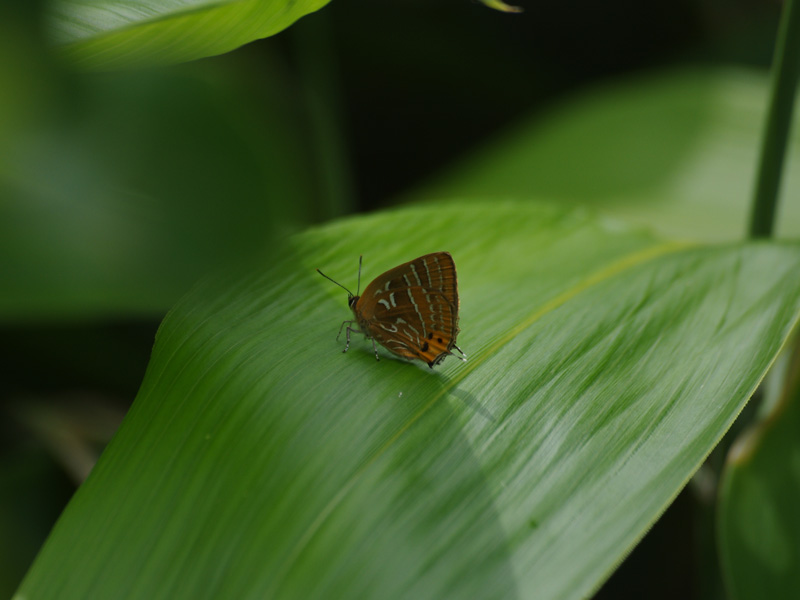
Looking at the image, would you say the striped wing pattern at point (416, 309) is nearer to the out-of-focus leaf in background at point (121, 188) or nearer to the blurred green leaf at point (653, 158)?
the out-of-focus leaf in background at point (121, 188)

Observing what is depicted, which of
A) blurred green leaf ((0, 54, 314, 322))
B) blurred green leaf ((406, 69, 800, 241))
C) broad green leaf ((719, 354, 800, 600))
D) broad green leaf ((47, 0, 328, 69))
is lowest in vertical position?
broad green leaf ((719, 354, 800, 600))

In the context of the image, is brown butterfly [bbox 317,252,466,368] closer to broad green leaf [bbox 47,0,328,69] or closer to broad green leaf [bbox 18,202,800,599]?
broad green leaf [bbox 18,202,800,599]

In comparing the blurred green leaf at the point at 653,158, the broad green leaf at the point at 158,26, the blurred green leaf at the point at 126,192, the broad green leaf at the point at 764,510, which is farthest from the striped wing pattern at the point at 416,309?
the blurred green leaf at the point at 653,158

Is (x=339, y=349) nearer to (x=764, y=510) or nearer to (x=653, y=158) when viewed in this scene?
(x=764, y=510)

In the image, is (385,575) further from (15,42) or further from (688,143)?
(688,143)

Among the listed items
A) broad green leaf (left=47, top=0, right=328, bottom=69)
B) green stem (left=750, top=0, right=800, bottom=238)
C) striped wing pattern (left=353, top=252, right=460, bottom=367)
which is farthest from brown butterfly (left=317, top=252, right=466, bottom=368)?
green stem (left=750, top=0, right=800, bottom=238)

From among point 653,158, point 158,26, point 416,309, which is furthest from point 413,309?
point 653,158
